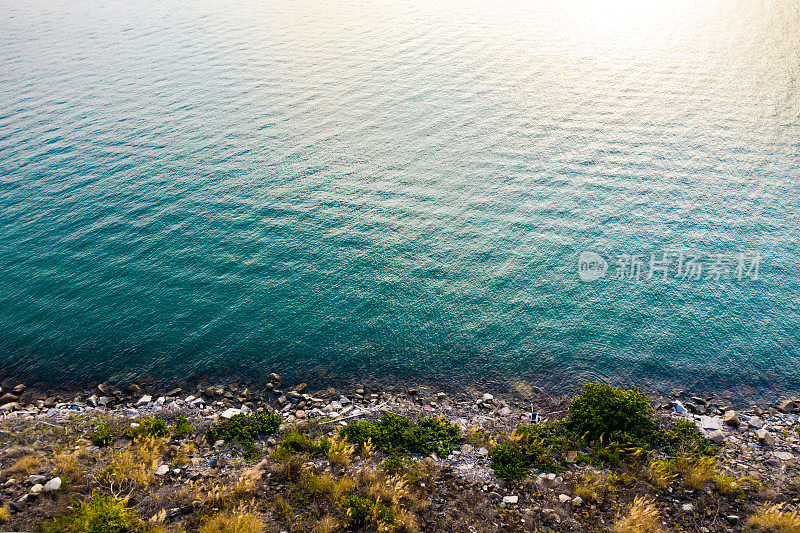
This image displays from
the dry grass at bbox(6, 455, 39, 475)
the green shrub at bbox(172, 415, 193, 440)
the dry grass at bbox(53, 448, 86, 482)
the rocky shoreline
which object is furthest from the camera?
the green shrub at bbox(172, 415, 193, 440)

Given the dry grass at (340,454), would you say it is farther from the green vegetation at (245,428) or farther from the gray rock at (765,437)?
the gray rock at (765,437)

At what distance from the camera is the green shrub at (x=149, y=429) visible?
15781 millimetres

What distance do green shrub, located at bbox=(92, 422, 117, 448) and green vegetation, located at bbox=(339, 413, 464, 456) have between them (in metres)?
7.22

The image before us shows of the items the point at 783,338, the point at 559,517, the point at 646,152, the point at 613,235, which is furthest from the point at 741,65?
the point at 559,517

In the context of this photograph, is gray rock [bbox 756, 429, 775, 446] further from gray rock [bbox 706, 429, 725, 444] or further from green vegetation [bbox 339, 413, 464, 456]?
green vegetation [bbox 339, 413, 464, 456]

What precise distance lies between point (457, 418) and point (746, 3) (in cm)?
6596

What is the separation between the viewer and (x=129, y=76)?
48281 millimetres

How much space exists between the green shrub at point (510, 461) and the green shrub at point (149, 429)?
10.4 meters

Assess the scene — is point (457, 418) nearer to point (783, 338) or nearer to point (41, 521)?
point (41, 521)

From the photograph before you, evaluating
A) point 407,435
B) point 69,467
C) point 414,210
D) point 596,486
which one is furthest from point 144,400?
point 414,210

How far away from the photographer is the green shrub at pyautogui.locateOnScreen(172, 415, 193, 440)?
15.9m

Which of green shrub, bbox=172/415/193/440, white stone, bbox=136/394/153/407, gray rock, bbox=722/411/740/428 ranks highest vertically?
green shrub, bbox=172/415/193/440

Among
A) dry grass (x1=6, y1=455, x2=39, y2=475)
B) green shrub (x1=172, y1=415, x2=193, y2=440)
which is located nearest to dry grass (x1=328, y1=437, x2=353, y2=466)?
green shrub (x1=172, y1=415, x2=193, y2=440)

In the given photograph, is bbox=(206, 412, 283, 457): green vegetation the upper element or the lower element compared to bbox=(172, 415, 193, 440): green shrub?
lower
